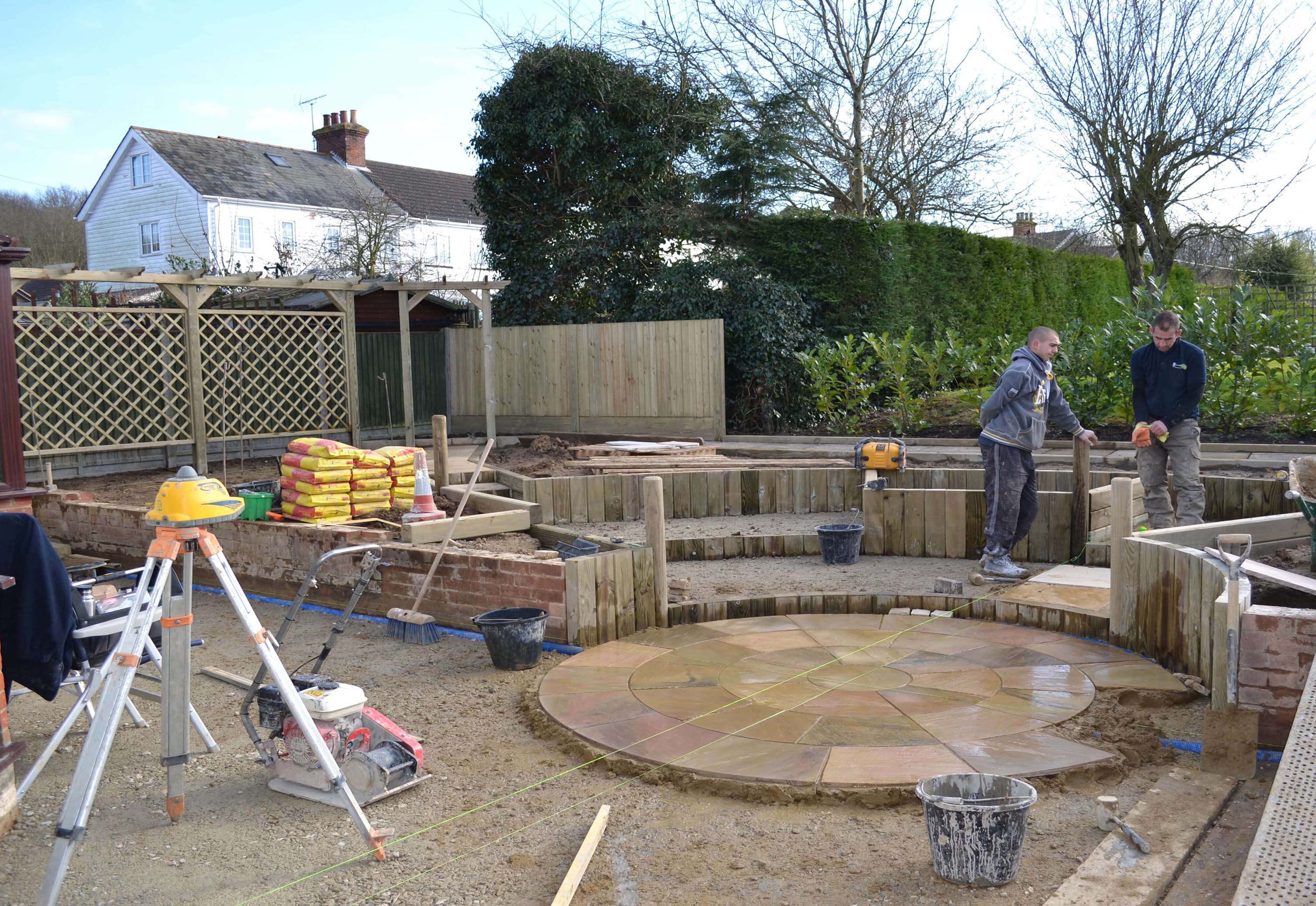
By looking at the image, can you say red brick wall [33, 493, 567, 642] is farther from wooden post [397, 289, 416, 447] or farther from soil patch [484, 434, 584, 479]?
wooden post [397, 289, 416, 447]

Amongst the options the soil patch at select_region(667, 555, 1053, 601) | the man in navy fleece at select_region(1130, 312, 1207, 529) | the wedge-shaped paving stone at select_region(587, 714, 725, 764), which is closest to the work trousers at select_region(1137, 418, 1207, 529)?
the man in navy fleece at select_region(1130, 312, 1207, 529)

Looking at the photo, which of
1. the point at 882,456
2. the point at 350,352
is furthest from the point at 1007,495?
the point at 350,352

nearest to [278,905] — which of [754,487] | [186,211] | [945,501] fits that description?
[945,501]

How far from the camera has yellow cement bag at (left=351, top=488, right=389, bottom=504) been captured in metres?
8.31

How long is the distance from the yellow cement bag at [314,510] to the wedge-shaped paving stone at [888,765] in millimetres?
5120

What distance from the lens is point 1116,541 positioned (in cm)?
551

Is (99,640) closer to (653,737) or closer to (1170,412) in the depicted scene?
(653,737)

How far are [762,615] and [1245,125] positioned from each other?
14614mm

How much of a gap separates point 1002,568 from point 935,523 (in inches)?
39.4

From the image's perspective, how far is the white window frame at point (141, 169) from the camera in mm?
26609

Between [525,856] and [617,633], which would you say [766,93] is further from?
[525,856]

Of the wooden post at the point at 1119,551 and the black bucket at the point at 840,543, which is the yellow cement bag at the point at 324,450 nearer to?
the black bucket at the point at 840,543

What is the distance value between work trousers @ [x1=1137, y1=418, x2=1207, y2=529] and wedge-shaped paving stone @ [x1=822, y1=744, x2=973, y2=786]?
385 centimetres

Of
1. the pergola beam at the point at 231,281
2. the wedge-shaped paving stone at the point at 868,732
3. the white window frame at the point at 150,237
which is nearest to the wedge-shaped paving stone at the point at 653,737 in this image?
the wedge-shaped paving stone at the point at 868,732
